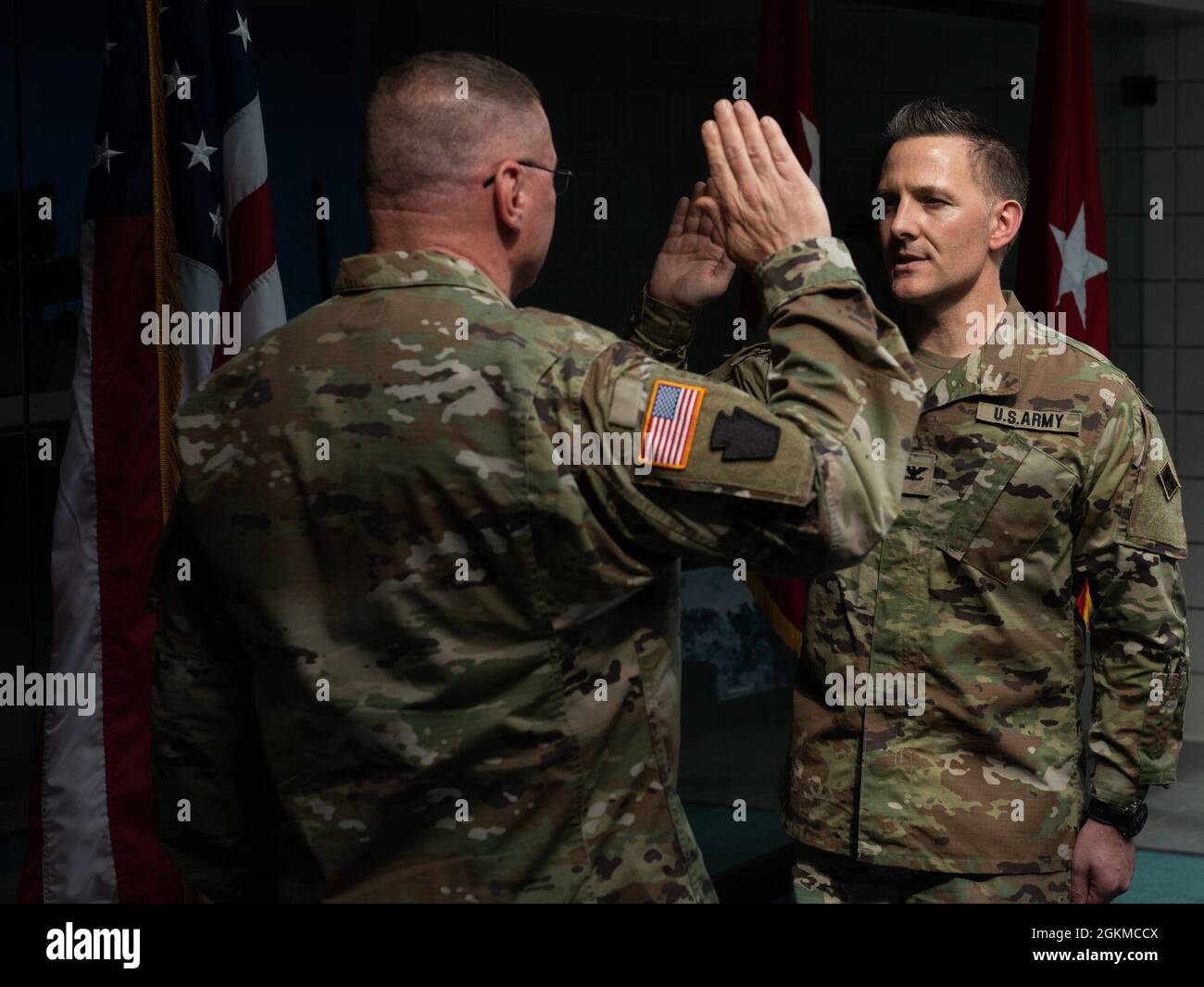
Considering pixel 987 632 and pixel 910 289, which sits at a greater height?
pixel 910 289

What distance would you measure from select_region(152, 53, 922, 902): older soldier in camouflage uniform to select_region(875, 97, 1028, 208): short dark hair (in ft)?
2.92

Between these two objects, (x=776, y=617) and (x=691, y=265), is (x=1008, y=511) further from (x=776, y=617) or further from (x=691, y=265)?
(x=776, y=617)

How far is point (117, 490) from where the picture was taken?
2.61 meters

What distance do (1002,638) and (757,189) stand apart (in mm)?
953

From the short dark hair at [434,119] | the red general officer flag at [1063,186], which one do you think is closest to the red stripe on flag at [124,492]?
the short dark hair at [434,119]

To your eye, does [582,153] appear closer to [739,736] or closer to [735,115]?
[739,736]

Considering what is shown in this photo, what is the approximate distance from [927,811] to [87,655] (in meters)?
1.42

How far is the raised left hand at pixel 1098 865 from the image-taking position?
2.25 m

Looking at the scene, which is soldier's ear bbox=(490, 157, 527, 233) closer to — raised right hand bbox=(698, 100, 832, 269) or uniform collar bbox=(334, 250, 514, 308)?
uniform collar bbox=(334, 250, 514, 308)

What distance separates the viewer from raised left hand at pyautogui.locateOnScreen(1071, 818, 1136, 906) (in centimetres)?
225

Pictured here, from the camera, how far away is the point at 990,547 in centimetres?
225

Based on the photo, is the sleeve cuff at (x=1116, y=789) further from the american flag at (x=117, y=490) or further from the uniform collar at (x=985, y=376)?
the american flag at (x=117, y=490)

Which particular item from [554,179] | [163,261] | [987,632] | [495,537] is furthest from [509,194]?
[163,261]

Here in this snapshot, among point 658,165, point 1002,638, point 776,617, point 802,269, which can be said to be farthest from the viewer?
point 658,165
